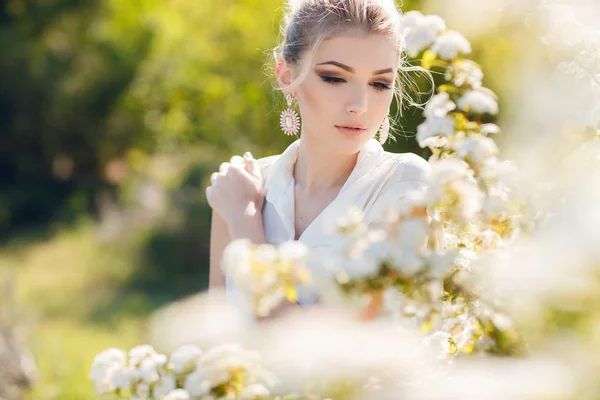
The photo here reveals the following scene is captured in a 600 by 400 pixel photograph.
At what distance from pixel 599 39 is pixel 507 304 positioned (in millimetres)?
583

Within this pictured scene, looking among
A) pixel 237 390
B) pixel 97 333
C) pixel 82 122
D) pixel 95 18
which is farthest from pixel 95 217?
pixel 237 390

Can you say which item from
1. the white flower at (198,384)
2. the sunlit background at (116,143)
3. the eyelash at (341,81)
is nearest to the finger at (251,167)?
the eyelash at (341,81)

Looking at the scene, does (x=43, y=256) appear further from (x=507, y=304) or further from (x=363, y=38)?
(x=507, y=304)

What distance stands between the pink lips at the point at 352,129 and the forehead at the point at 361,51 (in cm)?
13

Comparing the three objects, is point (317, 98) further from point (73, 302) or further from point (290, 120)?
point (73, 302)

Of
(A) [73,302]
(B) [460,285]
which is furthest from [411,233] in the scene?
(A) [73,302]

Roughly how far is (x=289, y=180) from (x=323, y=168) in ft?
0.38

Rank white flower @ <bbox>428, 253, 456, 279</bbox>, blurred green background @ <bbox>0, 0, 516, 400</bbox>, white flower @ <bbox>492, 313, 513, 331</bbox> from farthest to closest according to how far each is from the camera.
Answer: blurred green background @ <bbox>0, 0, 516, 400</bbox> → white flower @ <bbox>492, 313, 513, 331</bbox> → white flower @ <bbox>428, 253, 456, 279</bbox>

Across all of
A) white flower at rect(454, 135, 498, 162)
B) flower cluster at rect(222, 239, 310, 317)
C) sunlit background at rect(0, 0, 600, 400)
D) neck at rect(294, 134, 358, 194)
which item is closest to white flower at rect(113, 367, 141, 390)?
flower cluster at rect(222, 239, 310, 317)

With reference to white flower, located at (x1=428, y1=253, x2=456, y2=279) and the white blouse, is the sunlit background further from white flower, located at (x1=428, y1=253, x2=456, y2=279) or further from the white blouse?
white flower, located at (x1=428, y1=253, x2=456, y2=279)

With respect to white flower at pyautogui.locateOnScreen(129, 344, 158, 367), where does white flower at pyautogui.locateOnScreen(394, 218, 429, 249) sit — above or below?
above

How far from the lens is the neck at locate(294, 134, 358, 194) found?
198 centimetres

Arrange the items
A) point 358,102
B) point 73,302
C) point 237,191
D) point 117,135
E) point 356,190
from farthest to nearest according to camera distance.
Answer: point 117,135 → point 73,302 → point 237,191 → point 356,190 → point 358,102

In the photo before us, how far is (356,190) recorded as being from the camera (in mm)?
1879
